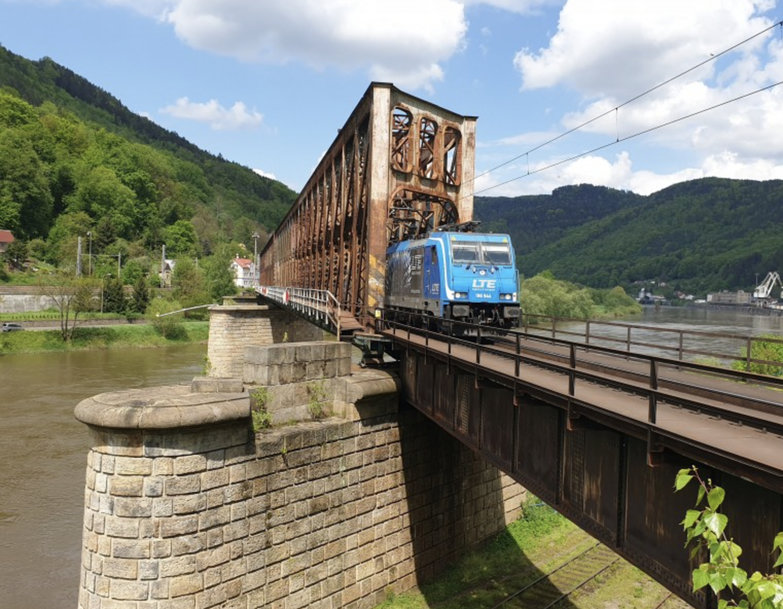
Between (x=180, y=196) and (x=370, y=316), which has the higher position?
(x=180, y=196)

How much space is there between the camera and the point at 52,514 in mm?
19062

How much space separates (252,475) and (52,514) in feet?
38.8

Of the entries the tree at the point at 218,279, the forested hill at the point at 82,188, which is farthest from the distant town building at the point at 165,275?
the forested hill at the point at 82,188

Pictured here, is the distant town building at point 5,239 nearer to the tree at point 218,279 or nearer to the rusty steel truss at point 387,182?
the tree at point 218,279

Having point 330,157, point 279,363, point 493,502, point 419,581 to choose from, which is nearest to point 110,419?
point 279,363

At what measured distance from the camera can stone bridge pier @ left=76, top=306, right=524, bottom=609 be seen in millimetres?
10250

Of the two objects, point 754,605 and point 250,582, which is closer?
point 754,605

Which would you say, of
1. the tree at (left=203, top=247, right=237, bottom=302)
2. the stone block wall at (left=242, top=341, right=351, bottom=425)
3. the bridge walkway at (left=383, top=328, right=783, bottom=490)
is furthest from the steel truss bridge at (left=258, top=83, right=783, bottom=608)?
the tree at (left=203, top=247, right=237, bottom=302)

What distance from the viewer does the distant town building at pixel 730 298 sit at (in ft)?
484

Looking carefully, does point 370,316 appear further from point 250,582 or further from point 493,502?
point 250,582

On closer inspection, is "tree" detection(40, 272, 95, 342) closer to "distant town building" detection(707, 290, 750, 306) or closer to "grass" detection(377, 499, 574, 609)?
"grass" detection(377, 499, 574, 609)

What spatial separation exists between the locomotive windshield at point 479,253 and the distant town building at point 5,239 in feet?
280

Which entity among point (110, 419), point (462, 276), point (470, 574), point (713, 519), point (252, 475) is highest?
point (462, 276)

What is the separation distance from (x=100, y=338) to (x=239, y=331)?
2638 cm
